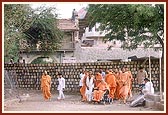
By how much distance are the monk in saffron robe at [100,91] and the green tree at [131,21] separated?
502 cm

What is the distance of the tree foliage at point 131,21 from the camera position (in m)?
21.5

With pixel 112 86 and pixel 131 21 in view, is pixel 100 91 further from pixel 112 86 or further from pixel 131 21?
pixel 131 21

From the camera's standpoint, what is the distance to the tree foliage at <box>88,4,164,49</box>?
21.5 metres

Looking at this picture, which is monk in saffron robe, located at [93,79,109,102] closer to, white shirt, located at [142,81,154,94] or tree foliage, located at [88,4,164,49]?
white shirt, located at [142,81,154,94]

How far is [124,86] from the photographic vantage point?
59.9 feet

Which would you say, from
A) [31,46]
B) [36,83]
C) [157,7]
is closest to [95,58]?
[31,46]

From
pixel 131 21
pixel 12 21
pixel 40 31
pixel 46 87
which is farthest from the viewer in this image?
pixel 40 31

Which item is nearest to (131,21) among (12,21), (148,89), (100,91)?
(12,21)

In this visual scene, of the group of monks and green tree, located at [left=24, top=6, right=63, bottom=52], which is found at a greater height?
green tree, located at [left=24, top=6, right=63, bottom=52]

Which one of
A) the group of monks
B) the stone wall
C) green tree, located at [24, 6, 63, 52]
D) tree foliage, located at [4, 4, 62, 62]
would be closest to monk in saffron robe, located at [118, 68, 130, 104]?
the group of monks

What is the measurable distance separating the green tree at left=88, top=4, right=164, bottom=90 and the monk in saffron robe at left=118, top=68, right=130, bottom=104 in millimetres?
4012

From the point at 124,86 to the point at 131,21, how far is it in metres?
5.61

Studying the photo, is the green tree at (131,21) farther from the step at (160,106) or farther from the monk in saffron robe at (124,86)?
the step at (160,106)

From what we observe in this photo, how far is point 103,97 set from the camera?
17453 millimetres
